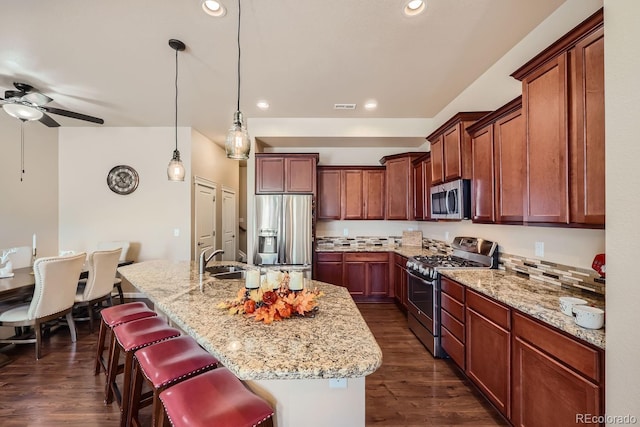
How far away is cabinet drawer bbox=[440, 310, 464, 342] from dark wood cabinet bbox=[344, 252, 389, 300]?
1.70 m

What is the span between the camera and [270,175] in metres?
4.16

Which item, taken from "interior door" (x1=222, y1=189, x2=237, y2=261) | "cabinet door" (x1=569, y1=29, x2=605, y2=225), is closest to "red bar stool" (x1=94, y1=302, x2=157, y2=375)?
"cabinet door" (x1=569, y1=29, x2=605, y2=225)

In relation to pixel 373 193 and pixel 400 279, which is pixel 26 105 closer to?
pixel 373 193

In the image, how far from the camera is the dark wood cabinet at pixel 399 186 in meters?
4.25

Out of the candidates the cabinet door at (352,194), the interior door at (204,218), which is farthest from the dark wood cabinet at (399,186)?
the interior door at (204,218)

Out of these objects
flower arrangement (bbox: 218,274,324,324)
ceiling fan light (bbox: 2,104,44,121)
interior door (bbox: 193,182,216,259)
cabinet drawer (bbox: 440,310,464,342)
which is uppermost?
ceiling fan light (bbox: 2,104,44,121)

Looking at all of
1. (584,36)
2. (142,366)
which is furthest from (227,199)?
(584,36)

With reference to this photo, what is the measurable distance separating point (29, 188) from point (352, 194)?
195 inches

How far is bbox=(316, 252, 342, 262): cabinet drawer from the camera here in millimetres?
4219

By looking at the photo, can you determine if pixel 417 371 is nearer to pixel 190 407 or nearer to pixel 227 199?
pixel 190 407

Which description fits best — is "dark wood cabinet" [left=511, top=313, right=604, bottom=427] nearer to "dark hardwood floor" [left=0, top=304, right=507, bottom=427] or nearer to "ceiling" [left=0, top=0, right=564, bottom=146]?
"dark hardwood floor" [left=0, top=304, right=507, bottom=427]

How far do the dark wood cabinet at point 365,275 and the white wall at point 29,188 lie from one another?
4.81 metres

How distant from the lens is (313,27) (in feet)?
7.00

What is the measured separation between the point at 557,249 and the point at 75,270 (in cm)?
448
